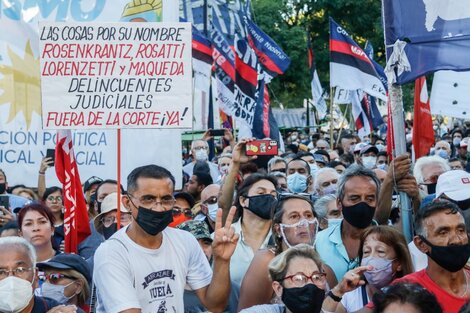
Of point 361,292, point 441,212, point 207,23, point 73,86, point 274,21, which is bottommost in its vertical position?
point 361,292

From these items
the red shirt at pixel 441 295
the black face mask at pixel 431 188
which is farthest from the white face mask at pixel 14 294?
the black face mask at pixel 431 188

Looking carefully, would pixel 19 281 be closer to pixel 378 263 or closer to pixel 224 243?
pixel 224 243

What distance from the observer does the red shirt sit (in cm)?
460

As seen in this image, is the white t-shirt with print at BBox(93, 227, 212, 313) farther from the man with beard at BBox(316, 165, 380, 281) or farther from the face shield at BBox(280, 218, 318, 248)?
the man with beard at BBox(316, 165, 380, 281)

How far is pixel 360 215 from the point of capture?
5816 millimetres

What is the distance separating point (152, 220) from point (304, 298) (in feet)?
2.81

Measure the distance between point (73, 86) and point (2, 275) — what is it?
6.76 feet

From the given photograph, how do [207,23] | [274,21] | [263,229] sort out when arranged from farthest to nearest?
[274,21] < [207,23] < [263,229]

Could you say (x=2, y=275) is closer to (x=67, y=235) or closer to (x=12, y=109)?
(x=67, y=235)

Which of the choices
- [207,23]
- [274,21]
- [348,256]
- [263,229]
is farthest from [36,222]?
[274,21]

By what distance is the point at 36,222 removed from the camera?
6375 millimetres

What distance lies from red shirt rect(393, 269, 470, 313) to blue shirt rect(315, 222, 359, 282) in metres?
0.80

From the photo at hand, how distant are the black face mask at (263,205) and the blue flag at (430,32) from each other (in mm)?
1218

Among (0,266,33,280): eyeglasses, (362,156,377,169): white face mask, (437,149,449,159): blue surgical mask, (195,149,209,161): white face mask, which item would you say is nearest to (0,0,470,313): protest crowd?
(0,266,33,280): eyeglasses
